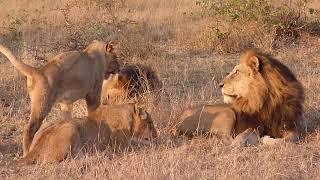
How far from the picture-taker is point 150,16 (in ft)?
57.3

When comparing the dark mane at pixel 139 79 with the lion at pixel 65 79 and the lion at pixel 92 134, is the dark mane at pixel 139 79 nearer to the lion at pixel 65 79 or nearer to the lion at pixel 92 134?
the lion at pixel 65 79

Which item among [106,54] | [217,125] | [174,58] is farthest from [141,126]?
[174,58]

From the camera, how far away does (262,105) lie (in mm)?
7301

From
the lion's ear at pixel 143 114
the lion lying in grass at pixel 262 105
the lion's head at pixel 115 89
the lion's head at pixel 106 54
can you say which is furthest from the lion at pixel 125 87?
the lion's ear at pixel 143 114

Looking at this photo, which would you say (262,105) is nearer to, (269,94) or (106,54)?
(269,94)

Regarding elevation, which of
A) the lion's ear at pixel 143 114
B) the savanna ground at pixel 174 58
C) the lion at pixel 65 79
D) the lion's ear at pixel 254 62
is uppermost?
the lion's ear at pixel 254 62

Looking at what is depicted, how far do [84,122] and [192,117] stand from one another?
4.32 feet

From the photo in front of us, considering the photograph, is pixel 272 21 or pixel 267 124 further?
pixel 272 21

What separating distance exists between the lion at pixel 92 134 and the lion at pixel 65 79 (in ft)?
1.03

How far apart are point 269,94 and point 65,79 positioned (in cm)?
Result: 215

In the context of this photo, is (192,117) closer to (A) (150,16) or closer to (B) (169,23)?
(B) (169,23)

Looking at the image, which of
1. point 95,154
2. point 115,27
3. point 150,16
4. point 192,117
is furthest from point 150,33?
point 95,154

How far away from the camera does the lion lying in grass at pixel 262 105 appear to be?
728cm

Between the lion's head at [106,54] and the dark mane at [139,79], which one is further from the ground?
the lion's head at [106,54]
